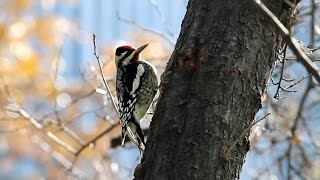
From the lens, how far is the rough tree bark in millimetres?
2387

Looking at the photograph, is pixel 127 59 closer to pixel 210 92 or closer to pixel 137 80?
pixel 137 80

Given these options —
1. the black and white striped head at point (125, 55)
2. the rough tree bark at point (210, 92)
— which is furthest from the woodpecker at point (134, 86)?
the rough tree bark at point (210, 92)

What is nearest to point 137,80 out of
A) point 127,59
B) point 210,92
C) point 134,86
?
point 134,86

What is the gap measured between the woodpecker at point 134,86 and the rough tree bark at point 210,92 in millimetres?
1677

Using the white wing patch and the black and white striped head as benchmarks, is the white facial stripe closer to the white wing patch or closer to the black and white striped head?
the black and white striped head

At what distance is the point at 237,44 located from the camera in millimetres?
2525

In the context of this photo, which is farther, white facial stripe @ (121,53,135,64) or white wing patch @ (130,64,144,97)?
white facial stripe @ (121,53,135,64)

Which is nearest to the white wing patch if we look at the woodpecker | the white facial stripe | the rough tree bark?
the woodpecker

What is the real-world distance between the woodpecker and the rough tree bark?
66.0 inches

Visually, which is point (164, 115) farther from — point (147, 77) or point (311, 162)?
point (311, 162)

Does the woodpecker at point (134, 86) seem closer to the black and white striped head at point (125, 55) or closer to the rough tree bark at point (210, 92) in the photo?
the black and white striped head at point (125, 55)

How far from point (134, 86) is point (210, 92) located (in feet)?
6.96

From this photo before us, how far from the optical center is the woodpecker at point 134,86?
4.38m

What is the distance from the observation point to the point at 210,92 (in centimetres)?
248
